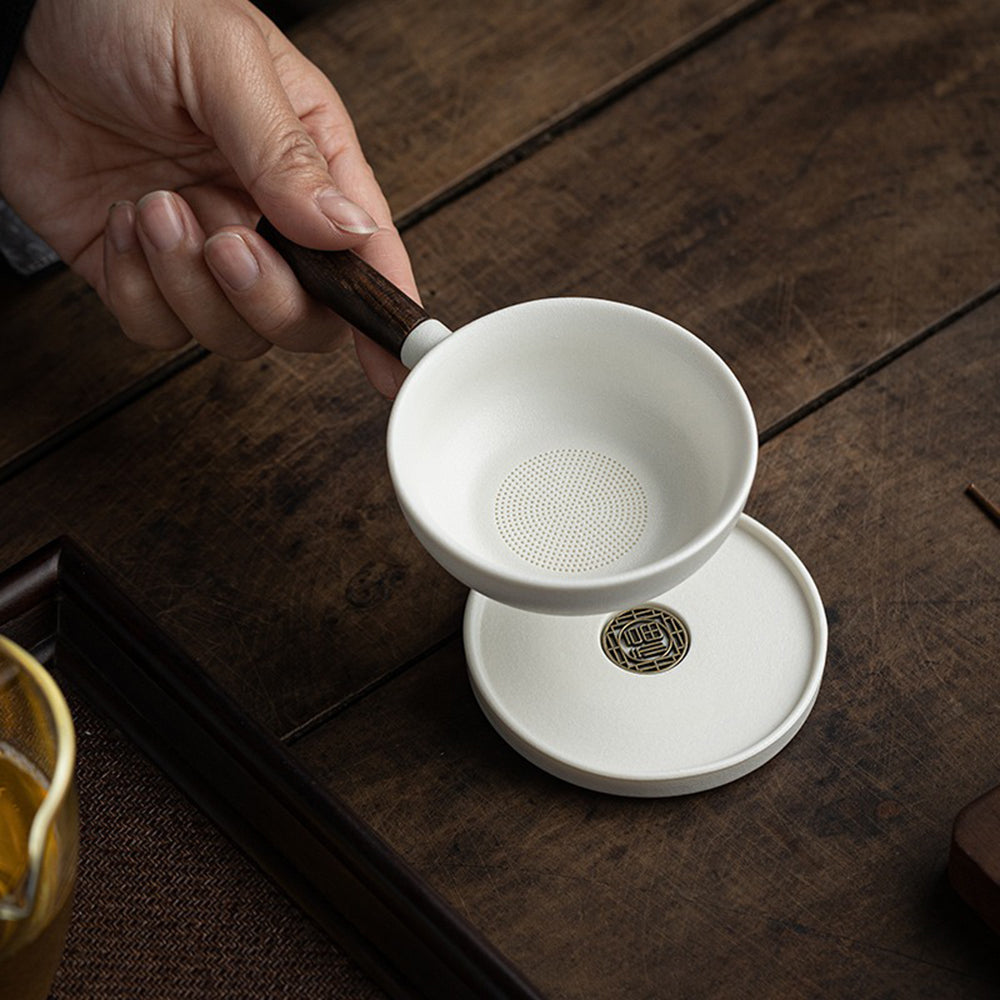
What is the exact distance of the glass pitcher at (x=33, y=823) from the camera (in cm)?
40

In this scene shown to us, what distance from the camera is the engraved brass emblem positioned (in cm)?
64

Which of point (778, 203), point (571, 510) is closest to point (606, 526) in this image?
point (571, 510)

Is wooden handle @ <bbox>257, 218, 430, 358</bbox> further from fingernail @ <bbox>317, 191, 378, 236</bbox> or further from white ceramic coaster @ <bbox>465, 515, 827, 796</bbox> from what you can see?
white ceramic coaster @ <bbox>465, 515, 827, 796</bbox>

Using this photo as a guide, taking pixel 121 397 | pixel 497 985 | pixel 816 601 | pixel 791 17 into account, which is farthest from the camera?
pixel 791 17

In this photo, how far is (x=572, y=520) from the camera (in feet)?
2.12

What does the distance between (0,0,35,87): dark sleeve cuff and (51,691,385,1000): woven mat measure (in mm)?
503

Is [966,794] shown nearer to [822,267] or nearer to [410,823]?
[410,823]

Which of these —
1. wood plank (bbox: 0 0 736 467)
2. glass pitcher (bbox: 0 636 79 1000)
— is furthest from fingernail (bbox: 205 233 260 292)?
glass pitcher (bbox: 0 636 79 1000)

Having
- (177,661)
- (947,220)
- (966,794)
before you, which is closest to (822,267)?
(947,220)

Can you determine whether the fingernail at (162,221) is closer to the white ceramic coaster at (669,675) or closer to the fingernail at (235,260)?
the fingernail at (235,260)

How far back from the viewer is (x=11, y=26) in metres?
0.84

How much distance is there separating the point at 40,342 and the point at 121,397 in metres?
0.08

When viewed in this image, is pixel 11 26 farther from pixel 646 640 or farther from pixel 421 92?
pixel 646 640

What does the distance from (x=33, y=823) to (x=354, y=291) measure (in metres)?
0.35
